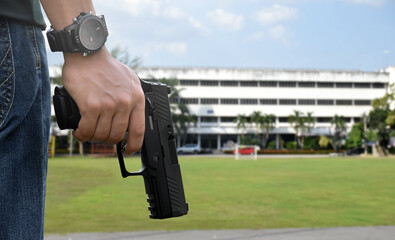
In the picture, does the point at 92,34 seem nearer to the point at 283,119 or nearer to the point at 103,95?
the point at 103,95

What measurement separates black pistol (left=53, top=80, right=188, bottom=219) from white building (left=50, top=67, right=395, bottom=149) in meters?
70.1

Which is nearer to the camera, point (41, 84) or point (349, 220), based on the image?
point (41, 84)

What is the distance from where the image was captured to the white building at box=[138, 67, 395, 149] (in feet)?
240

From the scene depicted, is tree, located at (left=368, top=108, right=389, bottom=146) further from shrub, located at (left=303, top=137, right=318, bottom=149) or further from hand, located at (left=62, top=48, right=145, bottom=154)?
hand, located at (left=62, top=48, right=145, bottom=154)

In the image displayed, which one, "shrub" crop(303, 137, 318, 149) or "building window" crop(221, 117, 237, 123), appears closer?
"shrub" crop(303, 137, 318, 149)

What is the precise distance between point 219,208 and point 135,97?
5.65m

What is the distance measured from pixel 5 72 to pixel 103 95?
0.24 meters

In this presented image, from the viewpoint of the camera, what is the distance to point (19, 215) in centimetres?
119

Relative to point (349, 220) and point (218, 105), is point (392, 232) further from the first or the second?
point (218, 105)

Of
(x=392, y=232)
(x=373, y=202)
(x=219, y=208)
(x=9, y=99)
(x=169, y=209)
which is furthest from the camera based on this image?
(x=373, y=202)

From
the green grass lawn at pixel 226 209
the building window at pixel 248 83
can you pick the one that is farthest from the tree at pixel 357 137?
the green grass lawn at pixel 226 209

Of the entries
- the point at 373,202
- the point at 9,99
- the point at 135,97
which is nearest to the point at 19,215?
the point at 9,99

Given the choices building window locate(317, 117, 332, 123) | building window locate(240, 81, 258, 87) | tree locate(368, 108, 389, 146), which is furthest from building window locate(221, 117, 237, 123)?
tree locate(368, 108, 389, 146)

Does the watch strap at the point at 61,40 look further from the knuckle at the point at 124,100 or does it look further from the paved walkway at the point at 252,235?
the paved walkway at the point at 252,235
